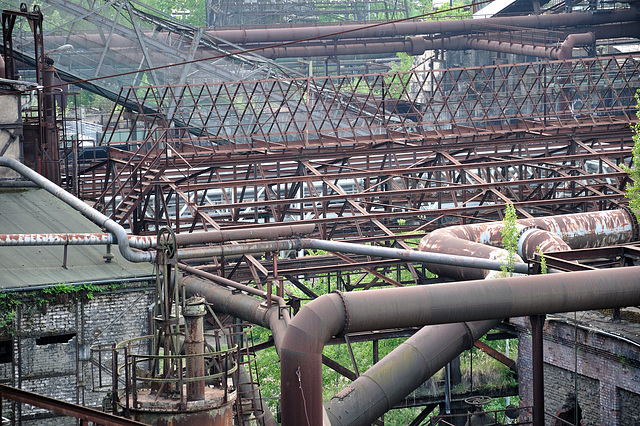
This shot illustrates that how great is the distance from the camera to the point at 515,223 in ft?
53.6

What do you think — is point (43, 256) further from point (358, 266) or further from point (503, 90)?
point (503, 90)

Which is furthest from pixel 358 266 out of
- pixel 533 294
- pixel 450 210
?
pixel 533 294

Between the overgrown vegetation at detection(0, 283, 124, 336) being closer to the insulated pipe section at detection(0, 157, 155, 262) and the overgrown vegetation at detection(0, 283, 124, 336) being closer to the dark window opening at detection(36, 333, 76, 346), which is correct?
the dark window opening at detection(36, 333, 76, 346)

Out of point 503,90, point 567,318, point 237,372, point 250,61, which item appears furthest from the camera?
point 503,90

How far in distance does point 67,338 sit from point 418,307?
7110 mm

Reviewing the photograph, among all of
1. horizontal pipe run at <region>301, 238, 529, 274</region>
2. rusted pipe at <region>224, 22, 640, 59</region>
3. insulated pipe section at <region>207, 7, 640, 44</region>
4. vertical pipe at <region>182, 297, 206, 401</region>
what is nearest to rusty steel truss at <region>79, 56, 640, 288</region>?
horizontal pipe run at <region>301, 238, 529, 274</region>

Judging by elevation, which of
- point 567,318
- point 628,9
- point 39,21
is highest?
point 628,9

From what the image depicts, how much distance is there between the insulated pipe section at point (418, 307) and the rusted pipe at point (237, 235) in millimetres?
4204

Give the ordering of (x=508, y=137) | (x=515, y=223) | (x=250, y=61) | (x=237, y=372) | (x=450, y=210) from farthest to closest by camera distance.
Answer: (x=250, y=61) → (x=508, y=137) → (x=450, y=210) → (x=515, y=223) → (x=237, y=372)

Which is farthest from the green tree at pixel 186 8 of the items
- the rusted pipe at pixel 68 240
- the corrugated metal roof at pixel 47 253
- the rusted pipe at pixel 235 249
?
the rusted pipe at pixel 235 249

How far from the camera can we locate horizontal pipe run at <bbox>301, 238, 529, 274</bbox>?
48.9 ft

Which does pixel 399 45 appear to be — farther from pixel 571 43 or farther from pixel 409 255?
pixel 409 255

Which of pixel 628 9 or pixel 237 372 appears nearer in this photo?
pixel 237 372

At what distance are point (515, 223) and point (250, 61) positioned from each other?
2117 centimetres
